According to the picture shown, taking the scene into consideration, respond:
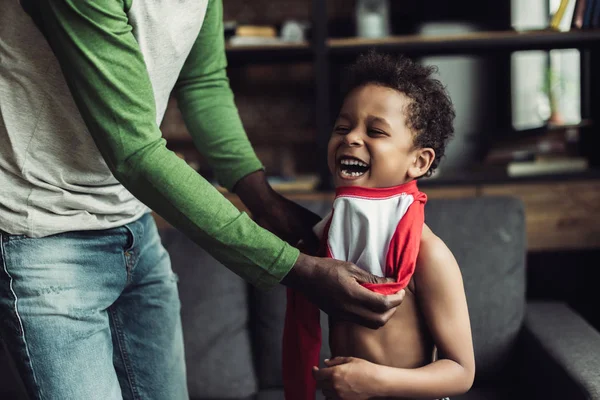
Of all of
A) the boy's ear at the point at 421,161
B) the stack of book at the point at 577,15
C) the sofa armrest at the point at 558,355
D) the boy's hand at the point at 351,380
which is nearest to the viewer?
the boy's hand at the point at 351,380

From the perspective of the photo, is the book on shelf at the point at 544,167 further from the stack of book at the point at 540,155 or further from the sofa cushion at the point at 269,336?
the sofa cushion at the point at 269,336

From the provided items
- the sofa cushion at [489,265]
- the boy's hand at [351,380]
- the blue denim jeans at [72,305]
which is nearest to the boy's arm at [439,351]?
the boy's hand at [351,380]

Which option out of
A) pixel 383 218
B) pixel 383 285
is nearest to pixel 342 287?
pixel 383 285

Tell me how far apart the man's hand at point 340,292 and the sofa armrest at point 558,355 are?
0.70 m

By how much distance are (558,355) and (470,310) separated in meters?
0.27

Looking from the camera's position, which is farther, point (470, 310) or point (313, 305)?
point (470, 310)

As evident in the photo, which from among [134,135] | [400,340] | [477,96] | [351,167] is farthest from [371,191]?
[477,96]

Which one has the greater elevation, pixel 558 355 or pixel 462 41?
pixel 462 41

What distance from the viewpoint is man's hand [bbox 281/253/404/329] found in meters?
0.97

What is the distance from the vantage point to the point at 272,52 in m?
2.43

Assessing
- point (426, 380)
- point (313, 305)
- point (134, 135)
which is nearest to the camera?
point (134, 135)

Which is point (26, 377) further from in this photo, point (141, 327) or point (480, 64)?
point (480, 64)

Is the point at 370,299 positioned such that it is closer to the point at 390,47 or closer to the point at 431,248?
the point at 431,248

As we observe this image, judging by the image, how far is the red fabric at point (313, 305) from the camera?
1.09 m
